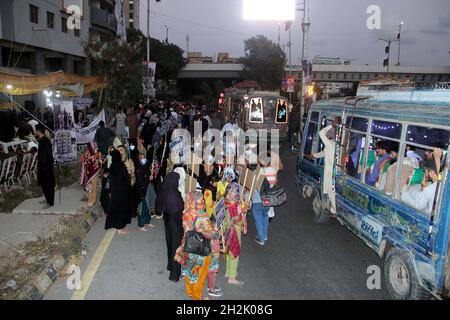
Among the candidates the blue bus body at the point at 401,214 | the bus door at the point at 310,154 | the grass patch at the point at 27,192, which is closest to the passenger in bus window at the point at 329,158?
the blue bus body at the point at 401,214

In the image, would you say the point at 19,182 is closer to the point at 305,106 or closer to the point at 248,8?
the point at 248,8

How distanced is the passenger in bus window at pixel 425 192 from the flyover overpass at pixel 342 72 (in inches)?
2473

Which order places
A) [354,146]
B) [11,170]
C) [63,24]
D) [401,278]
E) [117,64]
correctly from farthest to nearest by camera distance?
1. [63,24]
2. [117,64]
3. [11,170]
4. [354,146]
5. [401,278]

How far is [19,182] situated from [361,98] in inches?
330

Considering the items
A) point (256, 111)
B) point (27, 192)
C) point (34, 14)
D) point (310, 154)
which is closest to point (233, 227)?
point (310, 154)

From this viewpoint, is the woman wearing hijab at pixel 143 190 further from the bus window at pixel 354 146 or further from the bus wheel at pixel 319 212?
the bus window at pixel 354 146

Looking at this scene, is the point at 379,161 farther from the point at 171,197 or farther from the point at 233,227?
the point at 171,197

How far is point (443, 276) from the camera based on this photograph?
14.7 feet

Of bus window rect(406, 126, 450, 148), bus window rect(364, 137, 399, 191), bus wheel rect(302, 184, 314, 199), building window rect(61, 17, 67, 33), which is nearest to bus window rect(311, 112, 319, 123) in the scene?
bus wheel rect(302, 184, 314, 199)

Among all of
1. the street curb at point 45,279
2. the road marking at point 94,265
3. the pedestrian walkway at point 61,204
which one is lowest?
the road marking at point 94,265

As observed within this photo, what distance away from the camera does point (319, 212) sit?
340 inches

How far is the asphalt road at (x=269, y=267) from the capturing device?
5527 mm

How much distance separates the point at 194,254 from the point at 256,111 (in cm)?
1603

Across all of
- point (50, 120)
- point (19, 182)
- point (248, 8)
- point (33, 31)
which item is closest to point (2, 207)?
point (19, 182)
